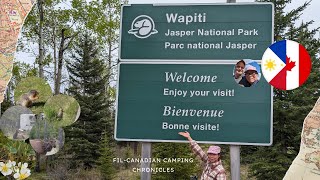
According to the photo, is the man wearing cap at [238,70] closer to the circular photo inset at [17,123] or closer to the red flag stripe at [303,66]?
the red flag stripe at [303,66]

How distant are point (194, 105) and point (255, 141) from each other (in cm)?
60

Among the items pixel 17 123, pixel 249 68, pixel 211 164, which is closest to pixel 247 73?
pixel 249 68

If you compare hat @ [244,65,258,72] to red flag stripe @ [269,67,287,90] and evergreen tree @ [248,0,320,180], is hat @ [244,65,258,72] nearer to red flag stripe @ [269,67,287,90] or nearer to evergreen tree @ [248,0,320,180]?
red flag stripe @ [269,67,287,90]

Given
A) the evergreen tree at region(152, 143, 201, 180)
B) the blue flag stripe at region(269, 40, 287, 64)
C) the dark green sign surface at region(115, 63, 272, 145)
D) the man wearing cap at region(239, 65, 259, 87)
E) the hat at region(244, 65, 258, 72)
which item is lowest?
the evergreen tree at region(152, 143, 201, 180)

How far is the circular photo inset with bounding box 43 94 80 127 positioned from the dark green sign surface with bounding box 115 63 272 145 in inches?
125

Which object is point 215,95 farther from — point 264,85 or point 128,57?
point 128,57

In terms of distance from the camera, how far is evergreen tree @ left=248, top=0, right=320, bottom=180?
678cm

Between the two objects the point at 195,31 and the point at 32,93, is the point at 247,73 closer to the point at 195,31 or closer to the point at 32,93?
the point at 195,31

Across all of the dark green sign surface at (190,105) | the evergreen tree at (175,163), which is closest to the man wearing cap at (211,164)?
the dark green sign surface at (190,105)

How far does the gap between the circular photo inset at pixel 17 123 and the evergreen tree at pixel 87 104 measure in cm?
290

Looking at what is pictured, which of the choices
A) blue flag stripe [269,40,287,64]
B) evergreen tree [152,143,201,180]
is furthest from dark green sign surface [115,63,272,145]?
evergreen tree [152,143,201,180]

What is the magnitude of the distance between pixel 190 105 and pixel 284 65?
34.3 inches

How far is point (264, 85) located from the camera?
3.93 metres

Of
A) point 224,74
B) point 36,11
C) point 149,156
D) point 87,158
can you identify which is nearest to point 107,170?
point 87,158
